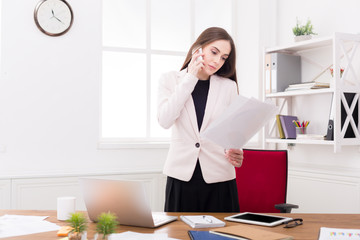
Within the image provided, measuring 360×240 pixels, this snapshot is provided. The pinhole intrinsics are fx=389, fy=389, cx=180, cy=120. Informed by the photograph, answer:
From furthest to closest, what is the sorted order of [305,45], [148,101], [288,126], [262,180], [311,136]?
[148,101] → [288,126] → [305,45] → [311,136] → [262,180]

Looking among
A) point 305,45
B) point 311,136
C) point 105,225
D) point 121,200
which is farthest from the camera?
point 305,45

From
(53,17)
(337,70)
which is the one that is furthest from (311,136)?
(53,17)

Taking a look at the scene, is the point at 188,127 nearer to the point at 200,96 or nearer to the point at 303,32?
the point at 200,96

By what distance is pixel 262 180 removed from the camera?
8.33ft

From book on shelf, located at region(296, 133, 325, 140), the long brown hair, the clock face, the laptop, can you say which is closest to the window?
the clock face

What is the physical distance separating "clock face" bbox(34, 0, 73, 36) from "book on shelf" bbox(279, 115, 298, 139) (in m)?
1.94

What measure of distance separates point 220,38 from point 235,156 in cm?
59

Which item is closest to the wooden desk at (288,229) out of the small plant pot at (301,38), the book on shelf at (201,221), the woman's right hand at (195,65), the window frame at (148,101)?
the book on shelf at (201,221)

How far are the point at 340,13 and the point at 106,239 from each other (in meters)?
2.76

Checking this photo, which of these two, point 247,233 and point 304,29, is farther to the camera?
point 304,29

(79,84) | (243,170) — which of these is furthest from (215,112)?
(79,84)

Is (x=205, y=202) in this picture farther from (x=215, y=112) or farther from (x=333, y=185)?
(x=333, y=185)

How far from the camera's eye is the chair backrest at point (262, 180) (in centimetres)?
249

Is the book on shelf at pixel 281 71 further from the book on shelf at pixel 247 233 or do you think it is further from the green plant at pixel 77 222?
the green plant at pixel 77 222
